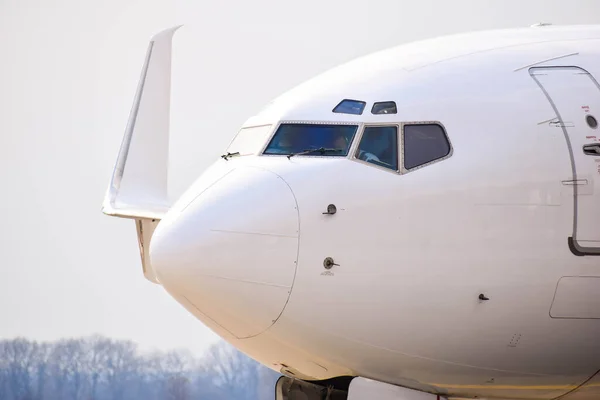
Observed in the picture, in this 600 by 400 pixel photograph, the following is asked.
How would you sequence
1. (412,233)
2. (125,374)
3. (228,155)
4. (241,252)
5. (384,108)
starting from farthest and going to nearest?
(125,374), (228,155), (384,108), (412,233), (241,252)

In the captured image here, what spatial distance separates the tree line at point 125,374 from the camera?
102ft

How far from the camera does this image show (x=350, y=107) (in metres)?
17.6

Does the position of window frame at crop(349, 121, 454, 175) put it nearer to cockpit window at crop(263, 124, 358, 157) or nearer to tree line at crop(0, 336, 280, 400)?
cockpit window at crop(263, 124, 358, 157)

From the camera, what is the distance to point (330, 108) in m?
17.6

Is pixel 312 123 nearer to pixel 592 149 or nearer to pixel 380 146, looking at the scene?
pixel 380 146

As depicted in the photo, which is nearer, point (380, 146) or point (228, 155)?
point (380, 146)

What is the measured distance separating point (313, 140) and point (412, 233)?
154 cm

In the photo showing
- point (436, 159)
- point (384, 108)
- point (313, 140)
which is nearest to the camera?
point (436, 159)

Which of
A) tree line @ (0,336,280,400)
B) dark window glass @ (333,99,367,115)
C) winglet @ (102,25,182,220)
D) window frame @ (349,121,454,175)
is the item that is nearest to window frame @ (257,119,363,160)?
window frame @ (349,121,454,175)

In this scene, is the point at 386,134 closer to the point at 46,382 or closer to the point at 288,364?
the point at 288,364

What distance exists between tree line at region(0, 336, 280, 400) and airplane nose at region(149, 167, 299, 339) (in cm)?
1367

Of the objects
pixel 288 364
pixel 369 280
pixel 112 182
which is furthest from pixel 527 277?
pixel 112 182

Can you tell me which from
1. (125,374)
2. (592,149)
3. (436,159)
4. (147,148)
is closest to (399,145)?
(436,159)

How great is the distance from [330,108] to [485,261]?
243 cm
